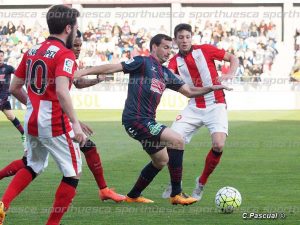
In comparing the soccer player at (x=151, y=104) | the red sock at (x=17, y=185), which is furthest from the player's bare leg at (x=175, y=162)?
the red sock at (x=17, y=185)

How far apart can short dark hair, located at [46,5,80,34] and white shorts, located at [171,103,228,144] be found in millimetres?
3581

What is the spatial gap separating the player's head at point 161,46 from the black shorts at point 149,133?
0.78 metres

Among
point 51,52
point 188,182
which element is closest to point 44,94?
point 51,52

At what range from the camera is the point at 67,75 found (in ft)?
21.4

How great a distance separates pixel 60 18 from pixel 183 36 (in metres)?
3.18

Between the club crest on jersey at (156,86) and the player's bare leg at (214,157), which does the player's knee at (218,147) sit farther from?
the club crest on jersey at (156,86)

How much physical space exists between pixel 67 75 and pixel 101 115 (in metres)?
20.4

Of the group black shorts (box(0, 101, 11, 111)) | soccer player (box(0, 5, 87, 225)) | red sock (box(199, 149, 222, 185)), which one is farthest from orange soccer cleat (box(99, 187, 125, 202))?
black shorts (box(0, 101, 11, 111))

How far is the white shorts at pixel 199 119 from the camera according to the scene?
9977 mm

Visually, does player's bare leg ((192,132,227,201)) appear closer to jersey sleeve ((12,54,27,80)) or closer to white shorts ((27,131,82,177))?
white shorts ((27,131,82,177))

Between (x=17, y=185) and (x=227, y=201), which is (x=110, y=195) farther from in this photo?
(x=17, y=185)

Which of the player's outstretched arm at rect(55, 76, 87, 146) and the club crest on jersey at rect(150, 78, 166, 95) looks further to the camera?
the club crest on jersey at rect(150, 78, 166, 95)

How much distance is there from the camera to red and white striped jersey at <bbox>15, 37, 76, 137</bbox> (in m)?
6.75

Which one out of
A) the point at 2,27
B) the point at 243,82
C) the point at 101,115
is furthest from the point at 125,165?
the point at 2,27
